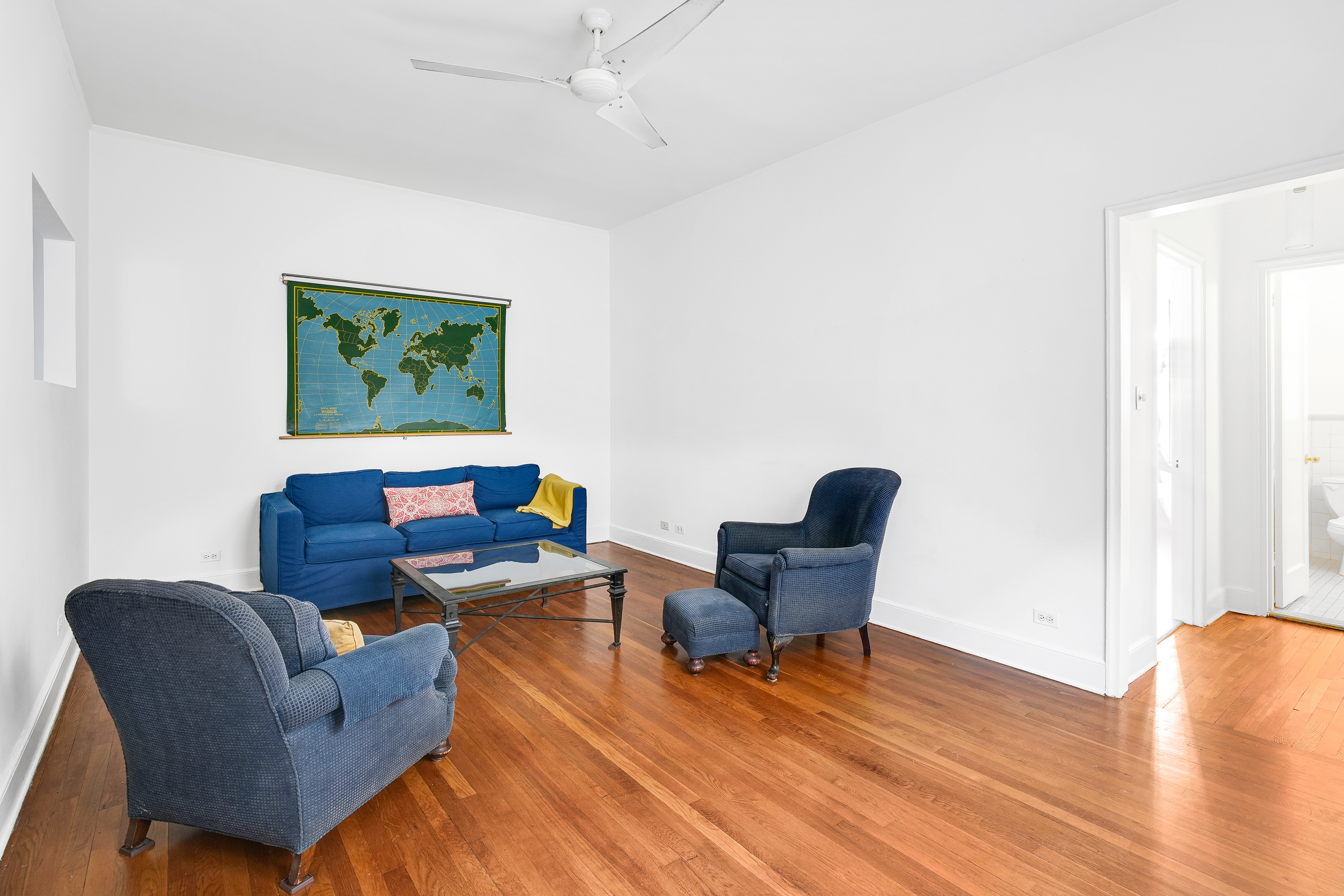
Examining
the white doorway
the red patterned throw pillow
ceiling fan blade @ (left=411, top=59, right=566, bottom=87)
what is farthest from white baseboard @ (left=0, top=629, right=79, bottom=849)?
the white doorway

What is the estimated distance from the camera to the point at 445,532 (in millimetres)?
4637

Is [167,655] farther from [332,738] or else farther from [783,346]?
[783,346]

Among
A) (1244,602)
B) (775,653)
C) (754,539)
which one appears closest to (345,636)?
(775,653)

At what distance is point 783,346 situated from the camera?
4.74 meters

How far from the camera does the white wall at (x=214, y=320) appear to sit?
4316mm

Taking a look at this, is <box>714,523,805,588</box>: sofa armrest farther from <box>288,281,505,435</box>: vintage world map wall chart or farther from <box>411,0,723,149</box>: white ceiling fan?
<box>288,281,505,435</box>: vintage world map wall chart

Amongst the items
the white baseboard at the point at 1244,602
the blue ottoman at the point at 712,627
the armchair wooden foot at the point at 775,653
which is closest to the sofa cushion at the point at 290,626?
the blue ottoman at the point at 712,627

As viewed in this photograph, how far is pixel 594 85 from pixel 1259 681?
165 inches

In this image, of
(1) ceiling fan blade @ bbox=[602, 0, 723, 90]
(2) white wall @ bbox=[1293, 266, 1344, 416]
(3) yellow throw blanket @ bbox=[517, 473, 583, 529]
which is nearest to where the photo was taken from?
(1) ceiling fan blade @ bbox=[602, 0, 723, 90]

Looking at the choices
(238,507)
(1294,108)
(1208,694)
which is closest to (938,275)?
(1294,108)

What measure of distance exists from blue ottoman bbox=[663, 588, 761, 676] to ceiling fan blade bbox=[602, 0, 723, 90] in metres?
2.51

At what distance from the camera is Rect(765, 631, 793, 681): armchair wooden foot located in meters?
3.26

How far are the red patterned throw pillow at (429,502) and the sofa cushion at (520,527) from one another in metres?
0.20

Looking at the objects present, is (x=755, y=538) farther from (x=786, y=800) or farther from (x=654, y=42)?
(x=654, y=42)
